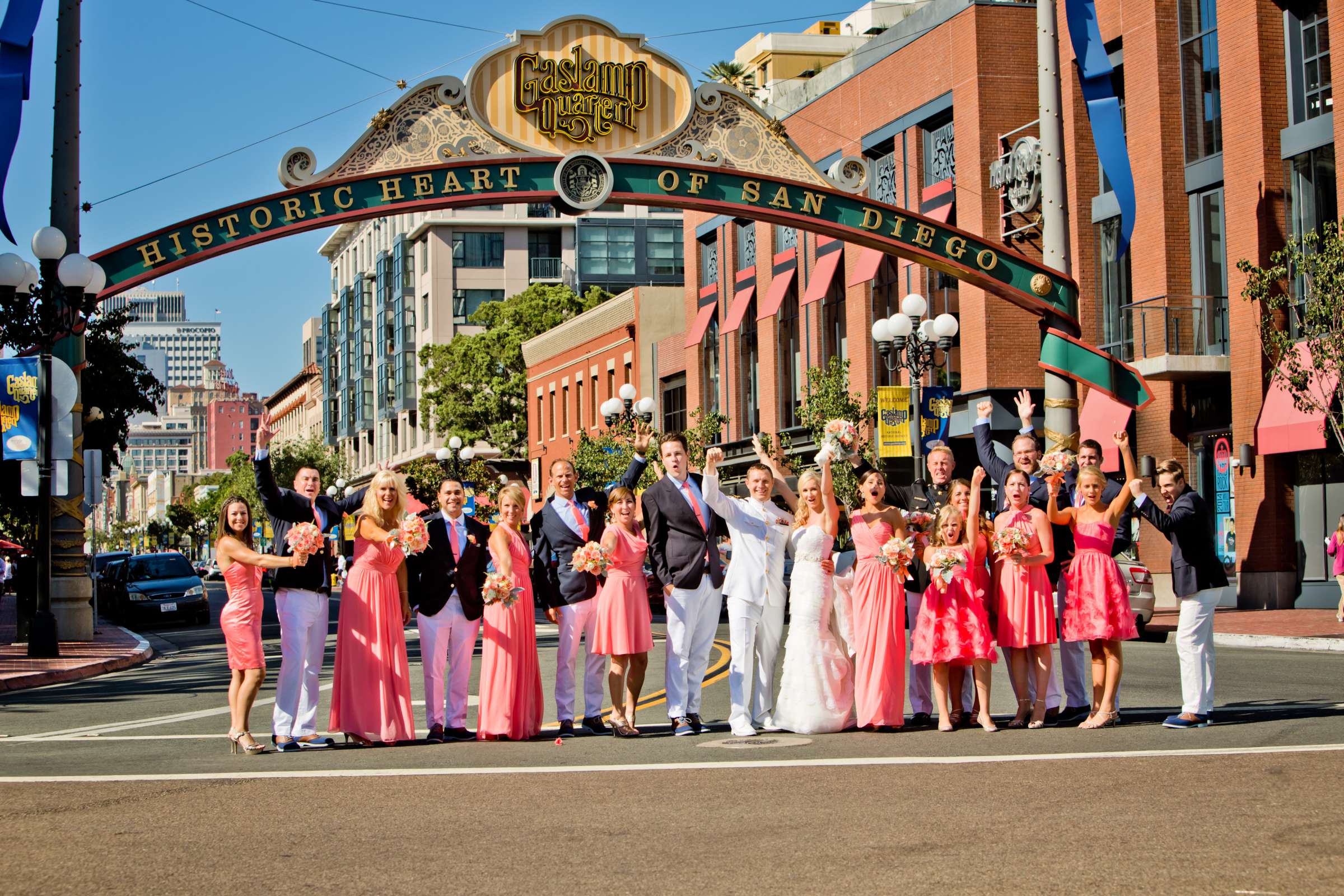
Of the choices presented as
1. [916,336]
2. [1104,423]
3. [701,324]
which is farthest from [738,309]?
[916,336]

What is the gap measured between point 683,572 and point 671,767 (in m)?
2.10

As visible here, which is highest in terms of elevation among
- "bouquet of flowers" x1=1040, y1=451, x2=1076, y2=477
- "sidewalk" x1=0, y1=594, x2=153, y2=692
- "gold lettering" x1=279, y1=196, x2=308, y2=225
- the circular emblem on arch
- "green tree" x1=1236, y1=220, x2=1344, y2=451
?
the circular emblem on arch

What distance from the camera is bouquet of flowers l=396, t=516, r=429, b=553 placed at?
11031 mm

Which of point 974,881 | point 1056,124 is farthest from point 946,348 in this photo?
point 974,881

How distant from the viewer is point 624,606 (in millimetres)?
11469

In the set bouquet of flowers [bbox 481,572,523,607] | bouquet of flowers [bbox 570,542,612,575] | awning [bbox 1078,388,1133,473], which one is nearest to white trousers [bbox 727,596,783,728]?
A: bouquet of flowers [bbox 570,542,612,575]

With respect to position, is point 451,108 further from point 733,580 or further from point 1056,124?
point 733,580

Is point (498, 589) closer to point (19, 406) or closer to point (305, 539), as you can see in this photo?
point (305, 539)

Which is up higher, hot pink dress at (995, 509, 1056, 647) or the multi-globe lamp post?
the multi-globe lamp post

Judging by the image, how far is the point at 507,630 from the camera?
11.4 m

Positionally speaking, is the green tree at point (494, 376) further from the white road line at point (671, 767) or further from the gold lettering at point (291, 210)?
the white road line at point (671, 767)

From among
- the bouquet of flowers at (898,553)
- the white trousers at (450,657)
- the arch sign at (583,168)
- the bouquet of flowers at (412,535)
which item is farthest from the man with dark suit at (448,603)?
the arch sign at (583,168)

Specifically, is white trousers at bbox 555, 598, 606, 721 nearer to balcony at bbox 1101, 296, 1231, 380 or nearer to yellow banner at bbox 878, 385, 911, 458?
yellow banner at bbox 878, 385, 911, 458

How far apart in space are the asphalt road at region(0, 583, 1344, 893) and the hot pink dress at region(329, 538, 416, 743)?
0.36 metres
